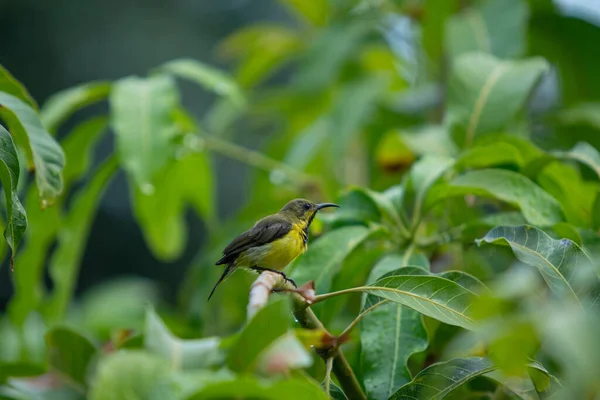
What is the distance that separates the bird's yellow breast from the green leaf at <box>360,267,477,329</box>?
0.75 m

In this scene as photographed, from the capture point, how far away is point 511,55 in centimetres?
344

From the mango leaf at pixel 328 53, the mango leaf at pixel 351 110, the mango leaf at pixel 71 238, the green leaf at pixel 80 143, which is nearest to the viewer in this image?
the mango leaf at pixel 71 238

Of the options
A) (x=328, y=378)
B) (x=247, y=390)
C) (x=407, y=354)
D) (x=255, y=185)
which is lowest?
(x=255, y=185)

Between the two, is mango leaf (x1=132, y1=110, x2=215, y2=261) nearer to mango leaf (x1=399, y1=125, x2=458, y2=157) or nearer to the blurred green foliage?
the blurred green foliage

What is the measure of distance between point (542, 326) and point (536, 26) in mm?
3369

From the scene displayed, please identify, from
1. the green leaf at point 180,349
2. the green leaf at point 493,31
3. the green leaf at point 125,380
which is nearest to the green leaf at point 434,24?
the green leaf at point 493,31

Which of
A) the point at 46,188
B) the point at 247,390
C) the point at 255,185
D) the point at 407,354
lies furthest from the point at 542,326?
the point at 255,185

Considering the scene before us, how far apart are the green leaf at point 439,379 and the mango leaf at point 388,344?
0.11m

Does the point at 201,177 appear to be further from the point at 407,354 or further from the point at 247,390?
the point at 247,390

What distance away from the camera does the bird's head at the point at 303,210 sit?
2672mm

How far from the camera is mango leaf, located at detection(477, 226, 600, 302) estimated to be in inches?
63.6

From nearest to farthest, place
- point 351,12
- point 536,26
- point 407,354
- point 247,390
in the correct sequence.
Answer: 1. point 247,390
2. point 407,354
3. point 536,26
4. point 351,12

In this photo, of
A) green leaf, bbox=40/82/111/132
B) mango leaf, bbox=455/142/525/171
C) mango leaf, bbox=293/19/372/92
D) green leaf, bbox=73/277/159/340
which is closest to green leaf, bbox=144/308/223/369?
mango leaf, bbox=455/142/525/171

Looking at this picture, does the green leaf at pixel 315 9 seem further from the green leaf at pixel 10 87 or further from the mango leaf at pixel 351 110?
the green leaf at pixel 10 87
